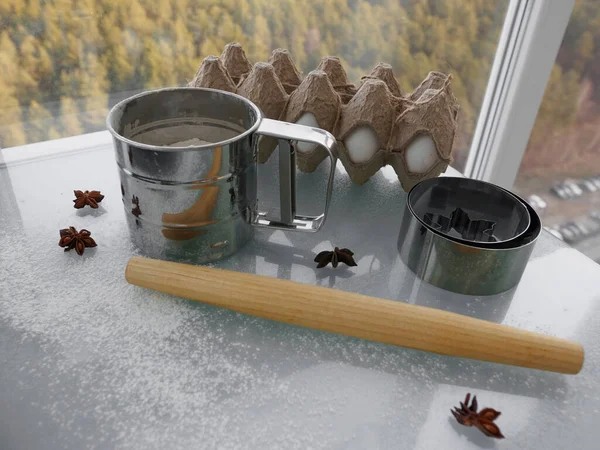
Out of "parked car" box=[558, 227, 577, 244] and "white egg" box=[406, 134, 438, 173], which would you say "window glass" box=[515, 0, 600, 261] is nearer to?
"parked car" box=[558, 227, 577, 244]

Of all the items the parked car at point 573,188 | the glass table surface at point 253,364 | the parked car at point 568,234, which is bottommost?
the parked car at point 568,234

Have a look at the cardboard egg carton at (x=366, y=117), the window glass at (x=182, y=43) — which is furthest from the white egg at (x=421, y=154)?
the window glass at (x=182, y=43)

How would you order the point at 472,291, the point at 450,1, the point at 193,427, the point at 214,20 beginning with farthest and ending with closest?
the point at 450,1, the point at 214,20, the point at 472,291, the point at 193,427

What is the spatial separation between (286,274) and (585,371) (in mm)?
280

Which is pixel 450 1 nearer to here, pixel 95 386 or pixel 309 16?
pixel 309 16

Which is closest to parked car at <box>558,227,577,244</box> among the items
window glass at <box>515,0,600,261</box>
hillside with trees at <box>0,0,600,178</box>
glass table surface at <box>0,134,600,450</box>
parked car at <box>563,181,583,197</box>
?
window glass at <box>515,0,600,261</box>

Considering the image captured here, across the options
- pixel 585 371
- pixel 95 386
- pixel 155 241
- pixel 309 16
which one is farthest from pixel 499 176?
pixel 95 386

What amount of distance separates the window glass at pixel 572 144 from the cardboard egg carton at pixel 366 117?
66 centimetres

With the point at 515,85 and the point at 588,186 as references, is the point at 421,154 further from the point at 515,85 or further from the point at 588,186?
the point at 588,186

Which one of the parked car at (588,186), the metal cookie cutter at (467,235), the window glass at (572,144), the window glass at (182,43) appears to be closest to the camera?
the metal cookie cutter at (467,235)

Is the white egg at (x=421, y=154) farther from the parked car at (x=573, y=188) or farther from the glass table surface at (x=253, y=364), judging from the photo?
the parked car at (x=573, y=188)

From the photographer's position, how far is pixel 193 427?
38 cm

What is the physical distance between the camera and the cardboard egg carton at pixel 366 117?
0.60m

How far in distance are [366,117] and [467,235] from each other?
0.17m
